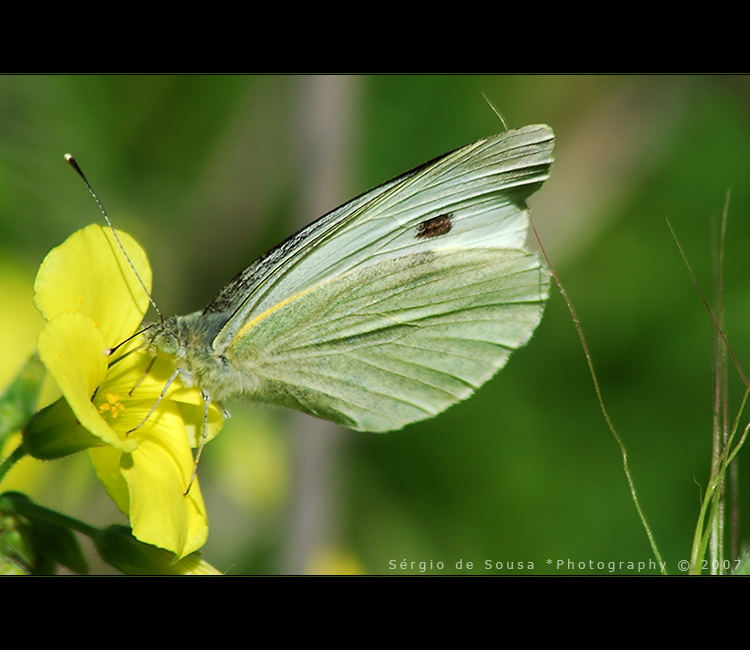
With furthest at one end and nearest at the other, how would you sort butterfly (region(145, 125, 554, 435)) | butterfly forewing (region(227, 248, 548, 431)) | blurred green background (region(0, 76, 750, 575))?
blurred green background (region(0, 76, 750, 575)) < butterfly forewing (region(227, 248, 548, 431)) < butterfly (region(145, 125, 554, 435))

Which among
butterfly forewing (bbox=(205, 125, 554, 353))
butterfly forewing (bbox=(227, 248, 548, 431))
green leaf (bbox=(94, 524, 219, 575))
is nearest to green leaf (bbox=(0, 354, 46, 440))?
green leaf (bbox=(94, 524, 219, 575))

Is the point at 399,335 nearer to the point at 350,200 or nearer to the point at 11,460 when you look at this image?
the point at 350,200

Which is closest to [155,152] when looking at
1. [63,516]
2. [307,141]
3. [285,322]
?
[307,141]

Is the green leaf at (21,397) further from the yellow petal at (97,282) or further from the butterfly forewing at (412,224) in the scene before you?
the butterfly forewing at (412,224)

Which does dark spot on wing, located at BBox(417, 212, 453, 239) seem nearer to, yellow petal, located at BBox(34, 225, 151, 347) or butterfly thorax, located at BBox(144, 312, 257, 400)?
butterfly thorax, located at BBox(144, 312, 257, 400)

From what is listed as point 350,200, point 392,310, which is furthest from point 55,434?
point 392,310

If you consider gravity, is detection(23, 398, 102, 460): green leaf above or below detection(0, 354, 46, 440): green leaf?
below

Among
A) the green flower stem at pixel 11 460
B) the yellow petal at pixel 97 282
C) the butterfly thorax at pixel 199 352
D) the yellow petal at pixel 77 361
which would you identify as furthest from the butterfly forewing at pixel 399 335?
the green flower stem at pixel 11 460
